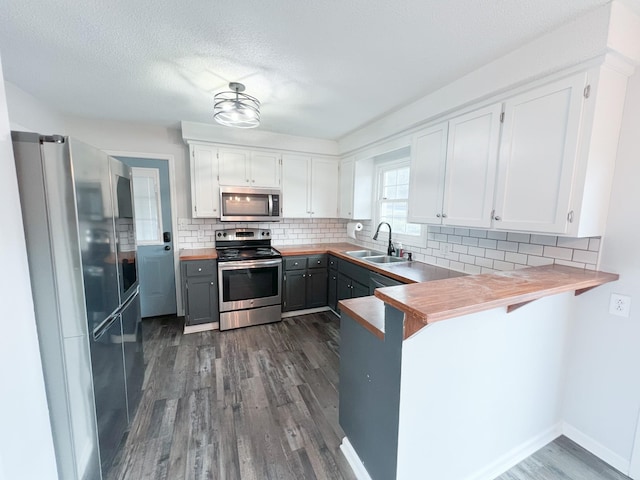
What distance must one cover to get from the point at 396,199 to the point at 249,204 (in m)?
1.89

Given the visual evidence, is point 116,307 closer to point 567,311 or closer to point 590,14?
point 567,311

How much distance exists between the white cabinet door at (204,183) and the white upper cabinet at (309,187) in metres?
0.88

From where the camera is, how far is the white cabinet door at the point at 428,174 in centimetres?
215

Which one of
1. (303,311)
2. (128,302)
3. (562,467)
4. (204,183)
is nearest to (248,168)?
(204,183)

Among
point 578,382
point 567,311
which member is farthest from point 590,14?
point 578,382

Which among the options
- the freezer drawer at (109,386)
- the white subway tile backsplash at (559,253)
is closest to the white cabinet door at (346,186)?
the white subway tile backsplash at (559,253)

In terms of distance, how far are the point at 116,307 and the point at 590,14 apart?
9.55ft

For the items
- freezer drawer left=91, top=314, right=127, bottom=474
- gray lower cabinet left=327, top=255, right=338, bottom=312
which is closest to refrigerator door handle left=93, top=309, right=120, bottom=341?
freezer drawer left=91, top=314, right=127, bottom=474

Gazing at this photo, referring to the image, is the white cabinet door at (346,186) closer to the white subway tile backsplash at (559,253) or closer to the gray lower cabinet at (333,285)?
the gray lower cabinet at (333,285)

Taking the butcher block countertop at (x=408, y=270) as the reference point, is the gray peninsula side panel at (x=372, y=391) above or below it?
below

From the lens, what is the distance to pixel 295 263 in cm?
338

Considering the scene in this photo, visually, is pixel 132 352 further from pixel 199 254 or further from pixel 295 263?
pixel 295 263

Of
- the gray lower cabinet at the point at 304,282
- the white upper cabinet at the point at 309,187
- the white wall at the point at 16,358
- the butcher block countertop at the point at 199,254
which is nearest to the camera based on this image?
the white wall at the point at 16,358

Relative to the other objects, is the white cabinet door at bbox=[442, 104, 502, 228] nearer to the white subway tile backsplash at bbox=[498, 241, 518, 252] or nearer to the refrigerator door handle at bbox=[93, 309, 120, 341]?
the white subway tile backsplash at bbox=[498, 241, 518, 252]
